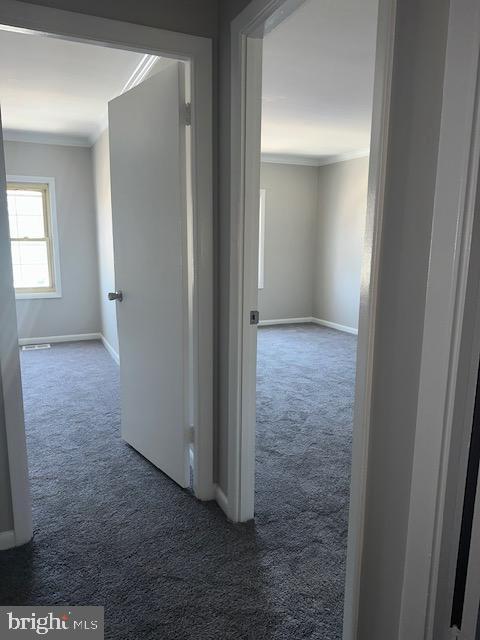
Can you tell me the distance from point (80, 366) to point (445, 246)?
13.9ft

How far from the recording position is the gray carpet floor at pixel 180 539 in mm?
1554

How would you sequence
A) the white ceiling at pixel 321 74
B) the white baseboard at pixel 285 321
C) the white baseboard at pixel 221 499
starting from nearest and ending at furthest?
1. the white baseboard at pixel 221 499
2. the white ceiling at pixel 321 74
3. the white baseboard at pixel 285 321

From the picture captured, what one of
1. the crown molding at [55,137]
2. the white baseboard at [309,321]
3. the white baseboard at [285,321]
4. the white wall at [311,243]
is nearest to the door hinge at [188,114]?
the crown molding at [55,137]

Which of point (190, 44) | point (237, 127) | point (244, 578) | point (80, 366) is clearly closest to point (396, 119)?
point (237, 127)

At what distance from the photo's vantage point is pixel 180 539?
193 centimetres

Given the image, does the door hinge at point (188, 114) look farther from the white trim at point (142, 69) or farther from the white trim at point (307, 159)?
the white trim at point (307, 159)

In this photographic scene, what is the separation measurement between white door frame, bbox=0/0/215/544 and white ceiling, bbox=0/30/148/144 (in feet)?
2.37

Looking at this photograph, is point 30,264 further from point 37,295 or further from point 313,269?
point 313,269

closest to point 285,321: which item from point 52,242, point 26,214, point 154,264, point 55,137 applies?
point 52,242

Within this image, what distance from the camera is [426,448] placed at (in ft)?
3.22

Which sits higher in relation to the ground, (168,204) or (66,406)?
(168,204)

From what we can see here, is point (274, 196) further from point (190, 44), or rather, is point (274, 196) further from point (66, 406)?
point (190, 44)

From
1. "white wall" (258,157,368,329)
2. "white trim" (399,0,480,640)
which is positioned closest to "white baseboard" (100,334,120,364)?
"white wall" (258,157,368,329)

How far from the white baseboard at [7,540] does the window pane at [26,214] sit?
162 inches
